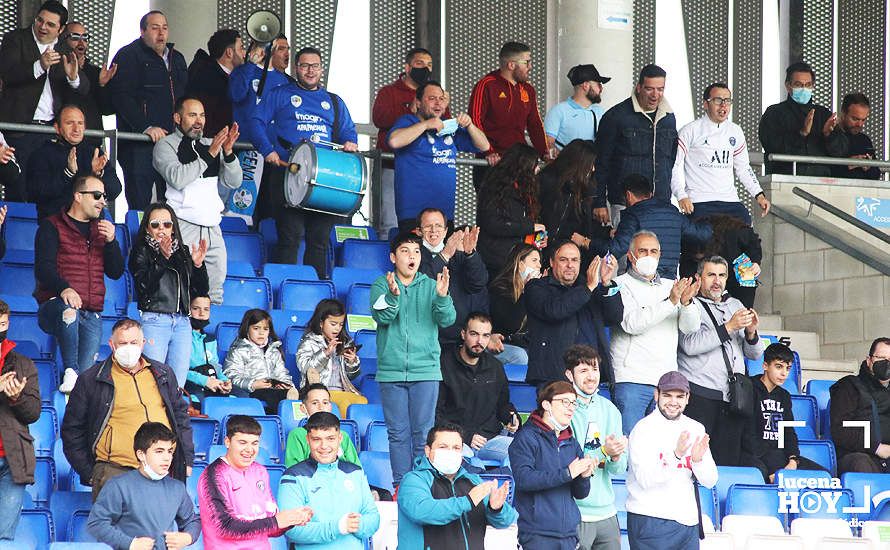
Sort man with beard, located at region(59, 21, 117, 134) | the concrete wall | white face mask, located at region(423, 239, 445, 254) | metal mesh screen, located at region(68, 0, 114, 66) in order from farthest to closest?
metal mesh screen, located at region(68, 0, 114, 66) < the concrete wall < man with beard, located at region(59, 21, 117, 134) < white face mask, located at region(423, 239, 445, 254)

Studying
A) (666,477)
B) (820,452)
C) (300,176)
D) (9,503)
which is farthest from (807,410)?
(9,503)

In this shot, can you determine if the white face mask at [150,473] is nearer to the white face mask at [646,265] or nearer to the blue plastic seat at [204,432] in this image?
the blue plastic seat at [204,432]

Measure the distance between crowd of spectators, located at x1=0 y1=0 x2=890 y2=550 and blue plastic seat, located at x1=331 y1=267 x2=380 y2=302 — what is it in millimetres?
194

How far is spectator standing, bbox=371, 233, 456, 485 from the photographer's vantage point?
9.20 m

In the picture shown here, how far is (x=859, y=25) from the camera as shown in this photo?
1738cm

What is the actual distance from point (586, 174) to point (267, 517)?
5061 mm

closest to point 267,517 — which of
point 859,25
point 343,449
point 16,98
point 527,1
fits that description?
point 343,449

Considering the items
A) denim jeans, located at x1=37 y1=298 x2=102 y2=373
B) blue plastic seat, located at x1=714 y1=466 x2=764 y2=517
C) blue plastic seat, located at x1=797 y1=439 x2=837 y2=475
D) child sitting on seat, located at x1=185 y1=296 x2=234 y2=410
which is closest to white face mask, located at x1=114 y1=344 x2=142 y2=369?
denim jeans, located at x1=37 y1=298 x2=102 y2=373

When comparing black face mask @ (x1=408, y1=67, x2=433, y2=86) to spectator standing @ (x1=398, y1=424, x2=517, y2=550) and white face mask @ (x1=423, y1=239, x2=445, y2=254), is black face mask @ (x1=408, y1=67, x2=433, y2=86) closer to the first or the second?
white face mask @ (x1=423, y1=239, x2=445, y2=254)

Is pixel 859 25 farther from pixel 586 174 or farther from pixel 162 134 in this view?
pixel 162 134

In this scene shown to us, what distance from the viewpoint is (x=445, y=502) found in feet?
24.5

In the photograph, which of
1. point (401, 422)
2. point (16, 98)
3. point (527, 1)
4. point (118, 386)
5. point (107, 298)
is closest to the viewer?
point (118, 386)

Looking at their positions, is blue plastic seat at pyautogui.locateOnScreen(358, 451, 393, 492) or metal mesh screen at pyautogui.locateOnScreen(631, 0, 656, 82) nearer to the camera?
blue plastic seat at pyautogui.locateOnScreen(358, 451, 393, 492)

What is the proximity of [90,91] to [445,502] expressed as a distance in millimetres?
6183
